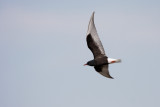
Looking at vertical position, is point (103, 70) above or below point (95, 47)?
below

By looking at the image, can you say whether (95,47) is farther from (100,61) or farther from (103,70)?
(103,70)

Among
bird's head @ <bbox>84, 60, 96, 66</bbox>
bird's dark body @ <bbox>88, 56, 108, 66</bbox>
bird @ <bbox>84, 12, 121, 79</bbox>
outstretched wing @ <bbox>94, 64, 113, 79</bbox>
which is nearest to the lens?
bird @ <bbox>84, 12, 121, 79</bbox>

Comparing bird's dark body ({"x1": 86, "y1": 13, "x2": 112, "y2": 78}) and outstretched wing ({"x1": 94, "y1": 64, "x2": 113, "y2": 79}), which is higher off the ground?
bird's dark body ({"x1": 86, "y1": 13, "x2": 112, "y2": 78})

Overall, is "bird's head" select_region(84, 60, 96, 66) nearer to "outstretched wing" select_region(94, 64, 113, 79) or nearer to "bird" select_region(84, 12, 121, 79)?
"bird" select_region(84, 12, 121, 79)

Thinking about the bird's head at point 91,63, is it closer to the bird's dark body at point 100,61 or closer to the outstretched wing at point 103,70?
the bird's dark body at point 100,61

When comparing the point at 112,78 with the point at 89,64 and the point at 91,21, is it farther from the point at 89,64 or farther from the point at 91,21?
the point at 91,21

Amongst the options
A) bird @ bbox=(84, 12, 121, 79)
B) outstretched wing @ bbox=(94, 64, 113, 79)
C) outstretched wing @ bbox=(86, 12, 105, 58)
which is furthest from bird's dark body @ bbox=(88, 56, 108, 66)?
outstretched wing @ bbox=(94, 64, 113, 79)

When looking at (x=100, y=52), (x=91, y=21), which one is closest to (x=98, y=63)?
(x=100, y=52)

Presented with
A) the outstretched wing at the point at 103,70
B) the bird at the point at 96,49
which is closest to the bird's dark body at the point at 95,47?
the bird at the point at 96,49

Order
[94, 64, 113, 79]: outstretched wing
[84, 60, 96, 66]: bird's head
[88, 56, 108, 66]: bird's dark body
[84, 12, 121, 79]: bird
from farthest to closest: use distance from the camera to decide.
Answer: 1. [94, 64, 113, 79]: outstretched wing
2. [84, 60, 96, 66]: bird's head
3. [88, 56, 108, 66]: bird's dark body
4. [84, 12, 121, 79]: bird

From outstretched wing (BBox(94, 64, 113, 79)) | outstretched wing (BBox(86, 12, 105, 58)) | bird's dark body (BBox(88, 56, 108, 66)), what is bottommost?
outstretched wing (BBox(94, 64, 113, 79))

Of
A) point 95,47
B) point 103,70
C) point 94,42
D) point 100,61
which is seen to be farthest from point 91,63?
point 94,42

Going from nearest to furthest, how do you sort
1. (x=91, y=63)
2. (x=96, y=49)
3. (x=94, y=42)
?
(x=94, y=42) < (x=96, y=49) < (x=91, y=63)

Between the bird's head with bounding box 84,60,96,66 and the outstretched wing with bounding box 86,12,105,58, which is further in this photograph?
the bird's head with bounding box 84,60,96,66
